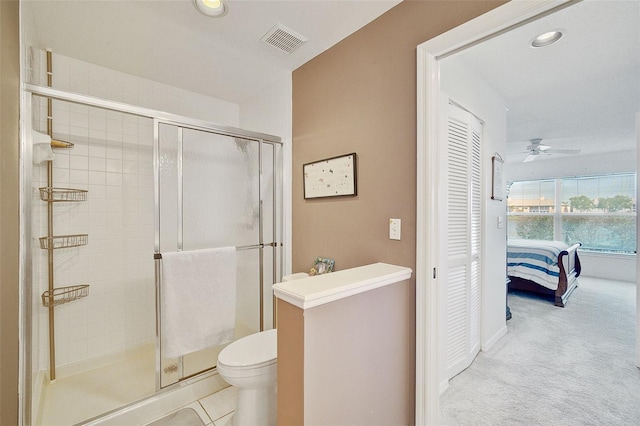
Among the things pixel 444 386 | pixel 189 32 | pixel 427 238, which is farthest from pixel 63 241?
pixel 444 386

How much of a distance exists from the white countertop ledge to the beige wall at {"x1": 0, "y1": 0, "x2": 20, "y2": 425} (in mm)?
1043

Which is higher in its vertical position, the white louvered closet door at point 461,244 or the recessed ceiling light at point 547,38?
the recessed ceiling light at point 547,38

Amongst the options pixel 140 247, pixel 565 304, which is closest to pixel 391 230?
pixel 140 247

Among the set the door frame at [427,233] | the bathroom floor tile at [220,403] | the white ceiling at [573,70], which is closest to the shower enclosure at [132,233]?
the bathroom floor tile at [220,403]

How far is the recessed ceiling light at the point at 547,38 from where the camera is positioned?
1864 mm

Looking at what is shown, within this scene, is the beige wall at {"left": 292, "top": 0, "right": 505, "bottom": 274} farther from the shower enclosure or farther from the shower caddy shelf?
the shower caddy shelf

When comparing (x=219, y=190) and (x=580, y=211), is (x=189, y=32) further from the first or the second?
(x=580, y=211)

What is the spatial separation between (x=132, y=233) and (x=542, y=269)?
200 inches

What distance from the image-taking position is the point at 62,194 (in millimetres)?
2139

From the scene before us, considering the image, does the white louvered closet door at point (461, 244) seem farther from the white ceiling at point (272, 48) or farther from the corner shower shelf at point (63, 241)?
the corner shower shelf at point (63, 241)

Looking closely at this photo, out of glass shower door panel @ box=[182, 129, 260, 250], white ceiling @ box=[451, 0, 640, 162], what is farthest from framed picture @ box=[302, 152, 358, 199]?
white ceiling @ box=[451, 0, 640, 162]

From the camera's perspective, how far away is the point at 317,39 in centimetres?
192

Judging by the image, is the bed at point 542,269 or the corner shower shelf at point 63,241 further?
the bed at point 542,269

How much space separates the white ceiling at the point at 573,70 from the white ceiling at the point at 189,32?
94 centimetres
